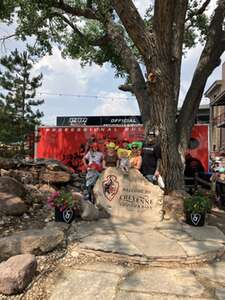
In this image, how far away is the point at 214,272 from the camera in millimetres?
4672

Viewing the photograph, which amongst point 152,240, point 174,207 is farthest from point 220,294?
point 174,207

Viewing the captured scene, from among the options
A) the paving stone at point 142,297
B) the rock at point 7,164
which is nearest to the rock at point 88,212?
the paving stone at point 142,297

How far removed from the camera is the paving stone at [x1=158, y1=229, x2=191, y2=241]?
5.77 m

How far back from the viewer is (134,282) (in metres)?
4.20

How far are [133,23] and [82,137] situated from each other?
23.1ft

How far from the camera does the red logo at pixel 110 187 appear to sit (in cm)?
726

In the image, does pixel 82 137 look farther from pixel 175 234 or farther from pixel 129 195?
pixel 175 234

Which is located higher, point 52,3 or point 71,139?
point 52,3

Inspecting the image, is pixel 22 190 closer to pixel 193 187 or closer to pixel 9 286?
pixel 9 286

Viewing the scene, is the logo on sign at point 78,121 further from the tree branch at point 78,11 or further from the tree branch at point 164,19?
the tree branch at point 164,19

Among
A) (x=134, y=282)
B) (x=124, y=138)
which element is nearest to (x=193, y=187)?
(x=124, y=138)

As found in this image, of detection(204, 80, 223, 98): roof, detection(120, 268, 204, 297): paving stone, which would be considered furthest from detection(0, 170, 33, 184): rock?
detection(204, 80, 223, 98): roof

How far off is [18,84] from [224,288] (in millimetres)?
15598

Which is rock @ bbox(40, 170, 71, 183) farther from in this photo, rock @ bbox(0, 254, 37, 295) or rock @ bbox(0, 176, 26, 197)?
rock @ bbox(0, 254, 37, 295)
